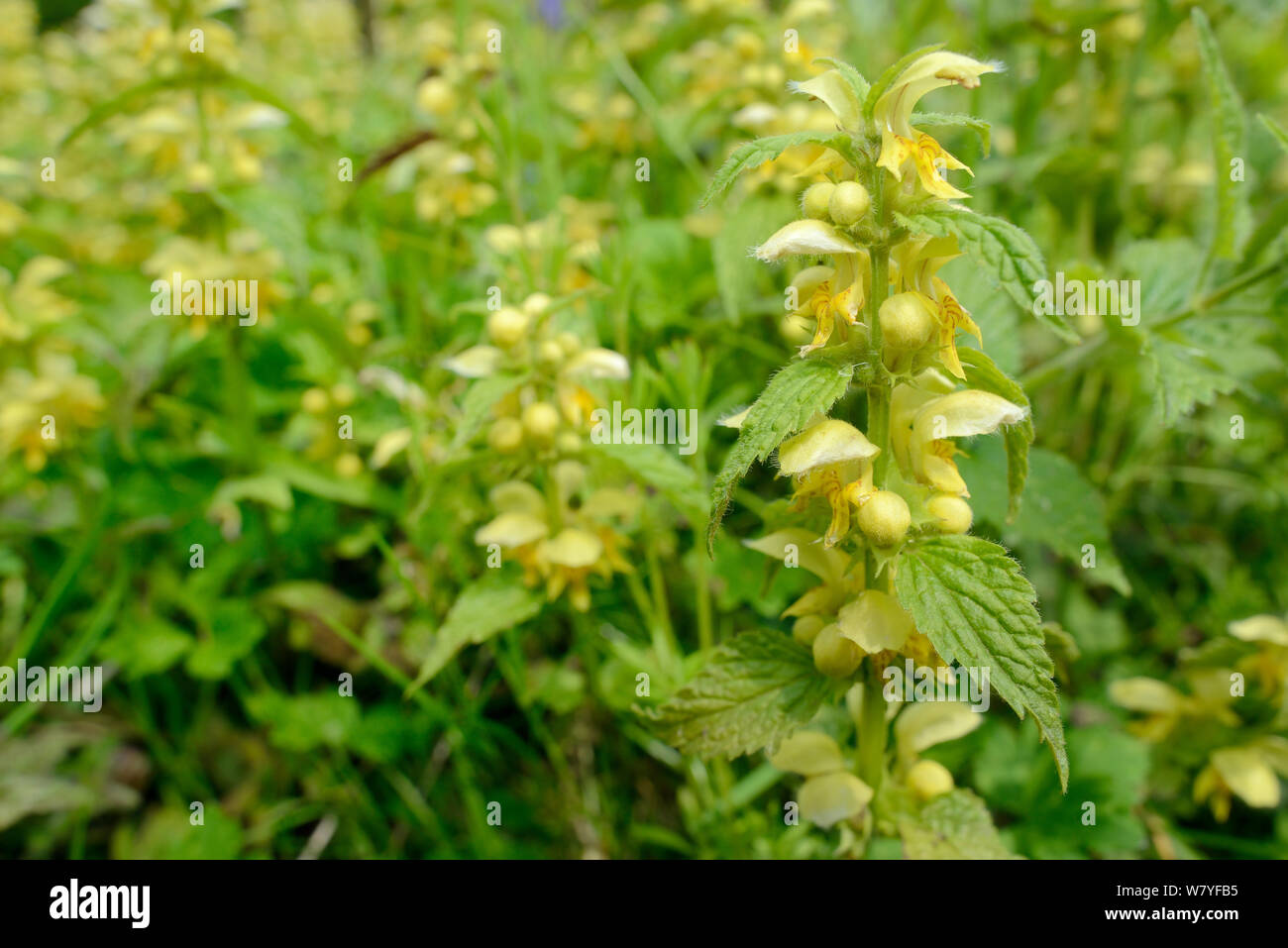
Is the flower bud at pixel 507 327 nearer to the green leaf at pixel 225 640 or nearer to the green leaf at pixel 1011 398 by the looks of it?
the green leaf at pixel 1011 398

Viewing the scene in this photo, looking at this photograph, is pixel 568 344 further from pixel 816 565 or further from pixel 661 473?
pixel 816 565

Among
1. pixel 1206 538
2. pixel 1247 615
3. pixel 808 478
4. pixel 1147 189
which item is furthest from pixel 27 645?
pixel 1147 189

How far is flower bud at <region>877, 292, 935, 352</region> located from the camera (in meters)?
0.75

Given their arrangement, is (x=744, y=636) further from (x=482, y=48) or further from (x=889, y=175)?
(x=482, y=48)

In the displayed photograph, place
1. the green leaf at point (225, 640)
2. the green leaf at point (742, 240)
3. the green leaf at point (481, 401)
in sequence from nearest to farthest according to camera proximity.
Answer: the green leaf at point (481, 401) → the green leaf at point (742, 240) → the green leaf at point (225, 640)

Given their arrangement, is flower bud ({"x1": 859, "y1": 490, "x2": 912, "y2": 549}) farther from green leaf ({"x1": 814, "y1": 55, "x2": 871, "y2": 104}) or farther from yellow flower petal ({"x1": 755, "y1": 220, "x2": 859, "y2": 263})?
green leaf ({"x1": 814, "y1": 55, "x2": 871, "y2": 104})

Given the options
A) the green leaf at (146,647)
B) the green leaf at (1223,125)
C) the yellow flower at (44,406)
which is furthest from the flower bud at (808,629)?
the yellow flower at (44,406)

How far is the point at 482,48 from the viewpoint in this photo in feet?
6.02

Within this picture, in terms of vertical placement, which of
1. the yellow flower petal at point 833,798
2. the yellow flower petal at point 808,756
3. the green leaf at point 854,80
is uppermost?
the green leaf at point 854,80

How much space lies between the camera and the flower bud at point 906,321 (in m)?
0.75

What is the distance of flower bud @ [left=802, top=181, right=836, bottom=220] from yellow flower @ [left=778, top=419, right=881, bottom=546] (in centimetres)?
18

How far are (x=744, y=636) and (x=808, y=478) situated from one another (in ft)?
0.61

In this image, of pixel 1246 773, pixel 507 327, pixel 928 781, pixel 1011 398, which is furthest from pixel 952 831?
pixel 507 327

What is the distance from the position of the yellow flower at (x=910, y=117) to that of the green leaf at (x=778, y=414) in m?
0.18
